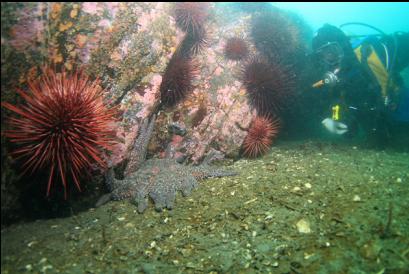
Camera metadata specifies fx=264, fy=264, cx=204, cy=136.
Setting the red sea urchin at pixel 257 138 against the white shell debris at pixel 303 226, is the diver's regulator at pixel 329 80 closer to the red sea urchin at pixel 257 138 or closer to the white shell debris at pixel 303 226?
the red sea urchin at pixel 257 138

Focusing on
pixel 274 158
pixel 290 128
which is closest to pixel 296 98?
pixel 290 128

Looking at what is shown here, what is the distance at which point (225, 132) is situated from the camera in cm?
605

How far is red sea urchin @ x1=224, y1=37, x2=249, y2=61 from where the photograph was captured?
6.67 metres

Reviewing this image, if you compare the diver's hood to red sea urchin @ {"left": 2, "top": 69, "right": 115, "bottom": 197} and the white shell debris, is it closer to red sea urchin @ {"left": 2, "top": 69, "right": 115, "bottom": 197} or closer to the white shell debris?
the white shell debris

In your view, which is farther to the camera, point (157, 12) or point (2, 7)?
point (157, 12)

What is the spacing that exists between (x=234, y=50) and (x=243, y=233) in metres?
4.73

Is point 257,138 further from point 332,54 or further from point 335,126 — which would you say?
point 335,126

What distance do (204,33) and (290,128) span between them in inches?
173

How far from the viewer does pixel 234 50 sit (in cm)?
667

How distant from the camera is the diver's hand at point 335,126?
27.5 ft


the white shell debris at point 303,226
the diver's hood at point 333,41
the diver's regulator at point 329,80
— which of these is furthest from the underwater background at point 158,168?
the diver's hood at point 333,41

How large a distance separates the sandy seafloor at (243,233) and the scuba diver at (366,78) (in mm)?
3720

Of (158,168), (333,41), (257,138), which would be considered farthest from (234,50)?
(158,168)

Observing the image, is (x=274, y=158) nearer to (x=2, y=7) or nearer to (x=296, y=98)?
(x=296, y=98)
